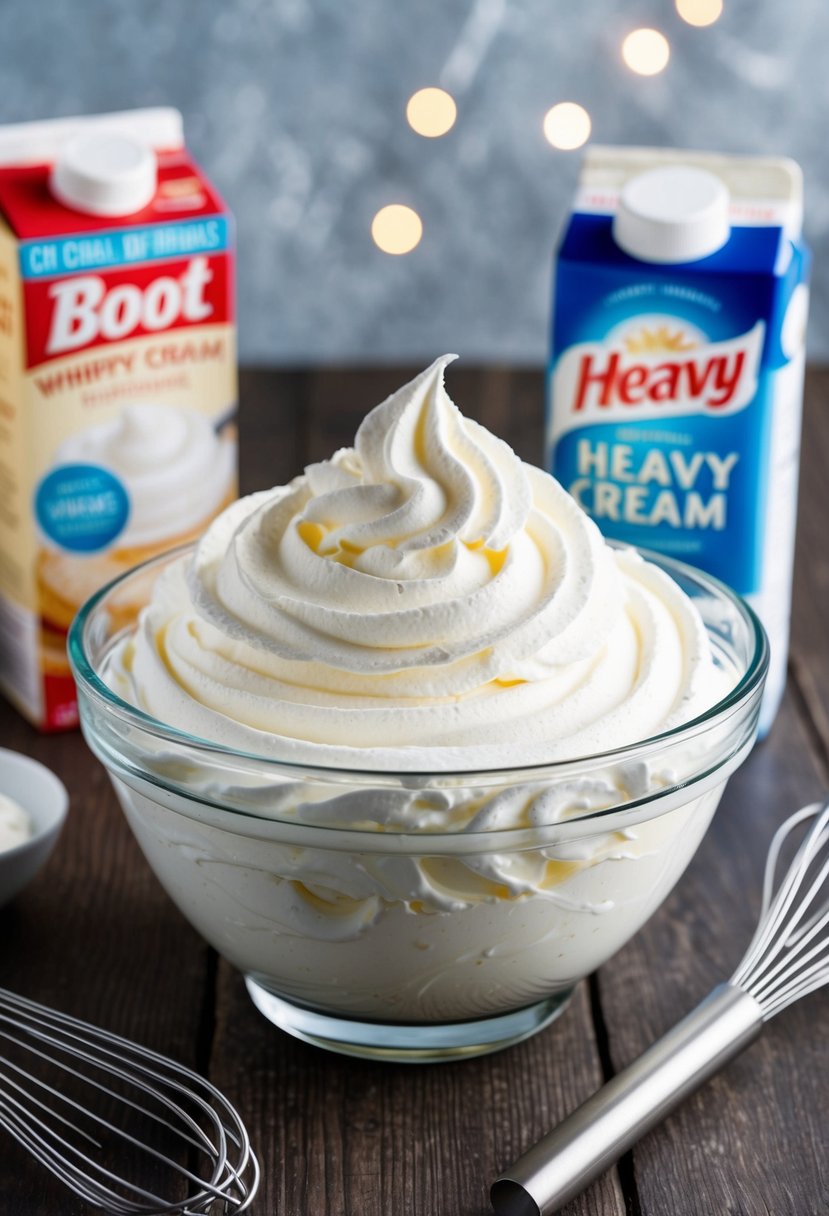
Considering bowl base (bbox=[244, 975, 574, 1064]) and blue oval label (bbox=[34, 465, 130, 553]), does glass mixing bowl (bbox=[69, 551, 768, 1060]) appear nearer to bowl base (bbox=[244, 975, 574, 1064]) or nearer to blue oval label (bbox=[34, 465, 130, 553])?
bowl base (bbox=[244, 975, 574, 1064])

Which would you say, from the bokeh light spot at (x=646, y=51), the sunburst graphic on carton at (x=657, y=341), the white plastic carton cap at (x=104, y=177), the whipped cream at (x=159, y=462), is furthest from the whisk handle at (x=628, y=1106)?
the bokeh light spot at (x=646, y=51)

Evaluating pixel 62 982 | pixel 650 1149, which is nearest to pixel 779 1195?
pixel 650 1149

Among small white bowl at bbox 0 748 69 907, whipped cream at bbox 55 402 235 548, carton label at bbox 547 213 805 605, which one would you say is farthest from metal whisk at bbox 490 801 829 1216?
whipped cream at bbox 55 402 235 548

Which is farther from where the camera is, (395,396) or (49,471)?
(49,471)

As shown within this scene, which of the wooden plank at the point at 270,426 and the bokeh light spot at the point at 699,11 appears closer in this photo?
the wooden plank at the point at 270,426

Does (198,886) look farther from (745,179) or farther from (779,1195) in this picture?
(745,179)

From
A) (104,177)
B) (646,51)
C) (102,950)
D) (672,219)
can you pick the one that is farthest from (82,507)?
(646,51)

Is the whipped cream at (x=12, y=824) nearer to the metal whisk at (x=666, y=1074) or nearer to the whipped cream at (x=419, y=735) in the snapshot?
the whipped cream at (x=419, y=735)
